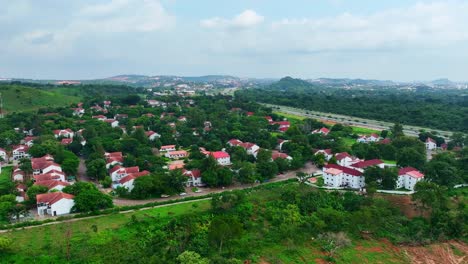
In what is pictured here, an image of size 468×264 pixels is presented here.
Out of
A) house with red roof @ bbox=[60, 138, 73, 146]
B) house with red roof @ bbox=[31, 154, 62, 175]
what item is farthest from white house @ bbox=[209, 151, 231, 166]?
house with red roof @ bbox=[60, 138, 73, 146]

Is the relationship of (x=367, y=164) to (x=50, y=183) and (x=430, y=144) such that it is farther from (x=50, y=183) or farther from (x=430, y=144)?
(x=50, y=183)

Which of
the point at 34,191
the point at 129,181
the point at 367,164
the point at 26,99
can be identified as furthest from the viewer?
the point at 26,99

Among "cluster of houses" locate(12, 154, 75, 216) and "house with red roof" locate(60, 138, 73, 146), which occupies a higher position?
"house with red roof" locate(60, 138, 73, 146)

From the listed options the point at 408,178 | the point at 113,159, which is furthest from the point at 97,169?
the point at 408,178

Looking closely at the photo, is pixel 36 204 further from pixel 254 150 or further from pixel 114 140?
pixel 254 150

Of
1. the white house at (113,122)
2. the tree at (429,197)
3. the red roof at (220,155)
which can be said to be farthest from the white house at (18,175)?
the tree at (429,197)

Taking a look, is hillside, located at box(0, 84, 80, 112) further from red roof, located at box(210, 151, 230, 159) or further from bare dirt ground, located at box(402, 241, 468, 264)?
bare dirt ground, located at box(402, 241, 468, 264)

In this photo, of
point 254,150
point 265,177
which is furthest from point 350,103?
point 265,177
